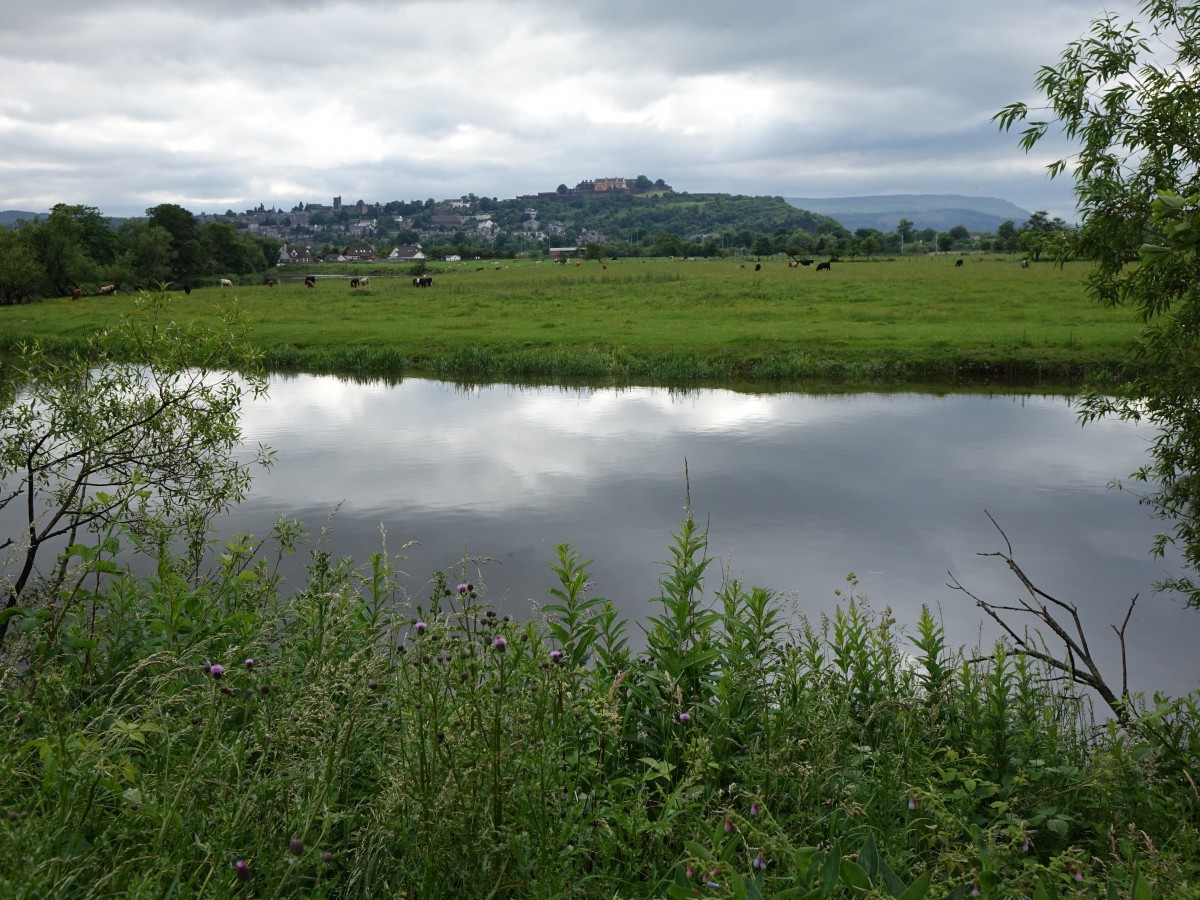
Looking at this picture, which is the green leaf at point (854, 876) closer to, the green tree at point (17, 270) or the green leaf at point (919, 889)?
the green leaf at point (919, 889)

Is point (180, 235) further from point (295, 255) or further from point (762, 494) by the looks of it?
point (762, 494)

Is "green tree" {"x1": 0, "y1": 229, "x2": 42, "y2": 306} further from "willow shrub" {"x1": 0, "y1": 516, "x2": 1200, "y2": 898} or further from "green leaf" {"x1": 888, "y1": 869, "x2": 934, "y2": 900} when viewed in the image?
"green leaf" {"x1": 888, "y1": 869, "x2": 934, "y2": 900}

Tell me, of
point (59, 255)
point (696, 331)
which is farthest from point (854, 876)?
point (59, 255)

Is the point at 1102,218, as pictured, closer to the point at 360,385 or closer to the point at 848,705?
the point at 848,705

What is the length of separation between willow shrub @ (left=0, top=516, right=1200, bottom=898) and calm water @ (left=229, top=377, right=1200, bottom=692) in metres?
4.01

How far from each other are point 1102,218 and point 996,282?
5382cm

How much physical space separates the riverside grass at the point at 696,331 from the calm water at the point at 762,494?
461 cm

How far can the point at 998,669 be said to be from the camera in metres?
5.91

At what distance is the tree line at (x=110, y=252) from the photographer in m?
67.2

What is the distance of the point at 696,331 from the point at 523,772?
3664cm

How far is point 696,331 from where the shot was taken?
3953 cm

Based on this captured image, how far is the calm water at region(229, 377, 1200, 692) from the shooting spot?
39.9ft

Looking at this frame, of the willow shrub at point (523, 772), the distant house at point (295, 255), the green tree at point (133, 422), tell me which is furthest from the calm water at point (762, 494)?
the distant house at point (295, 255)

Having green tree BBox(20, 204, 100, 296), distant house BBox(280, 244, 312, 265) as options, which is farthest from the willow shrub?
distant house BBox(280, 244, 312, 265)
